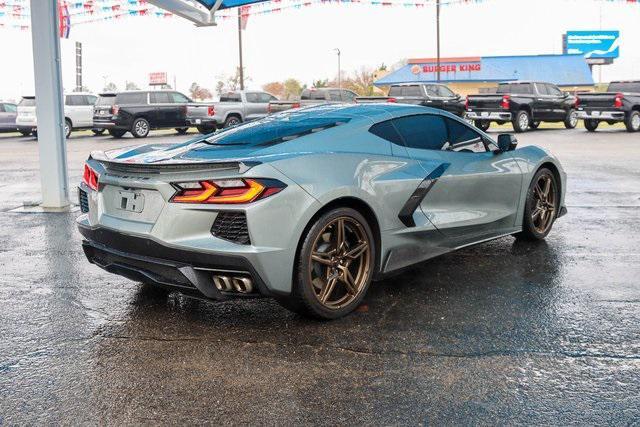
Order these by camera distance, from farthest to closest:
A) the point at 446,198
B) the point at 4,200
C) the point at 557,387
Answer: the point at 4,200
the point at 446,198
the point at 557,387

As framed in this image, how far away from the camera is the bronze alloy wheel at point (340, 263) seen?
14.6 ft

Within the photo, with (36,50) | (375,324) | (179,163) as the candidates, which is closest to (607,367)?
(375,324)

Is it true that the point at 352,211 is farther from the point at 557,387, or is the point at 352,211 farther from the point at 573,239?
the point at 573,239

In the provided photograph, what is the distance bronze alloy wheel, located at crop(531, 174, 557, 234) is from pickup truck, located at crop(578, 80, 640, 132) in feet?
67.4

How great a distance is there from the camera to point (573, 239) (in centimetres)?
701

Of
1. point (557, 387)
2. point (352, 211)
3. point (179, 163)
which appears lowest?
point (557, 387)

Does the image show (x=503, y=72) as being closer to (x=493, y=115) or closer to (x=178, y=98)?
(x=493, y=115)

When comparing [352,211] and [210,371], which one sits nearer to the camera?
[210,371]

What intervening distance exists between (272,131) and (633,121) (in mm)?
23975

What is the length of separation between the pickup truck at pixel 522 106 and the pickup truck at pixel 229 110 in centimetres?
823

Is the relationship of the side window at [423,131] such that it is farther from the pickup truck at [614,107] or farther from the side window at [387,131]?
the pickup truck at [614,107]

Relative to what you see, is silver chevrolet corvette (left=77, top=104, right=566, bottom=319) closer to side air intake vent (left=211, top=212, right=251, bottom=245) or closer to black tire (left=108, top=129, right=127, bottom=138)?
side air intake vent (left=211, top=212, right=251, bottom=245)

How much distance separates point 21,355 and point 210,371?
116 cm

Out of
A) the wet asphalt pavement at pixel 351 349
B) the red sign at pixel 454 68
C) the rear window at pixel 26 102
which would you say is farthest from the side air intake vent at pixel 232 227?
the red sign at pixel 454 68
